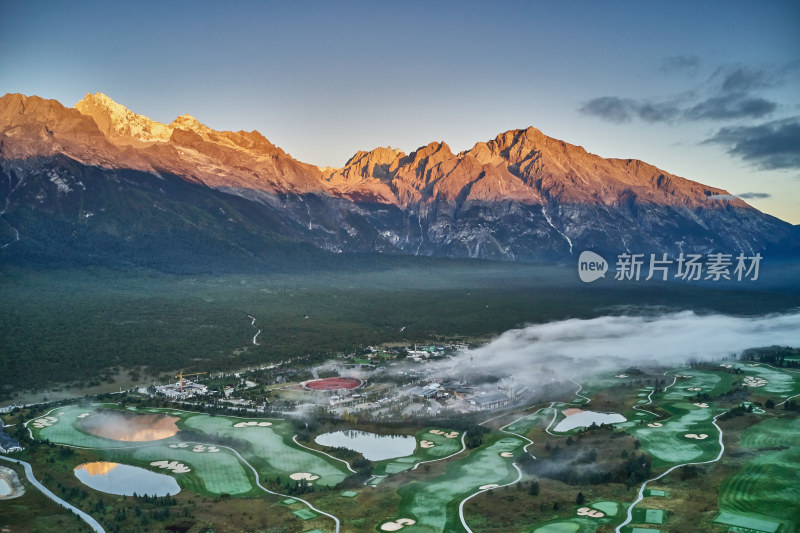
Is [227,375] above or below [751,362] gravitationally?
below

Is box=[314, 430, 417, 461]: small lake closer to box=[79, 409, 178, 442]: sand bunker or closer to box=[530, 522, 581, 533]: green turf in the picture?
box=[79, 409, 178, 442]: sand bunker

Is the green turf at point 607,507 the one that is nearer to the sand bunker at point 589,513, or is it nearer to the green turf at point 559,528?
the sand bunker at point 589,513

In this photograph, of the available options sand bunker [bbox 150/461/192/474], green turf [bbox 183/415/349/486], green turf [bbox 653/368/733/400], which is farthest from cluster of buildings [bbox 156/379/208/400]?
green turf [bbox 653/368/733/400]

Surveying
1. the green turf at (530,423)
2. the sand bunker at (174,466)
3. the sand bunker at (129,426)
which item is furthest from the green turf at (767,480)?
the sand bunker at (129,426)

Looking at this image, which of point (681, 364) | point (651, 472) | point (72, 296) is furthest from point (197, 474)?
point (72, 296)

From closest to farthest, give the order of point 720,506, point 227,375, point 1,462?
point 720,506
point 1,462
point 227,375

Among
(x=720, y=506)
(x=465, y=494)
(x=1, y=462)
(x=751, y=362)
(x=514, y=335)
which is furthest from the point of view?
(x=514, y=335)

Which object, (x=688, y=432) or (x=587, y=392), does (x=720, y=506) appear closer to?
(x=688, y=432)
